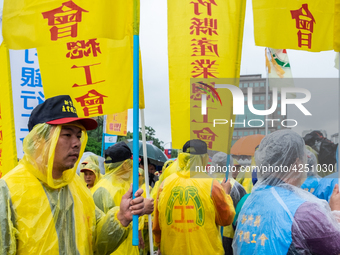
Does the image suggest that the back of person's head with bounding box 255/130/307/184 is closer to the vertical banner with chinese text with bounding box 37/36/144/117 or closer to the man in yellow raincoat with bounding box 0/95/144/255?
the man in yellow raincoat with bounding box 0/95/144/255

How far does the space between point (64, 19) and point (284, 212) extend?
7.99 feet

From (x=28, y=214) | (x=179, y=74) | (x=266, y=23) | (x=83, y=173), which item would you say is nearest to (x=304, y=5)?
(x=266, y=23)

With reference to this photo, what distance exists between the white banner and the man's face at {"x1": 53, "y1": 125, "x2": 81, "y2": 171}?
222cm

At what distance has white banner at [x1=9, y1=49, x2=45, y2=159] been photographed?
4.45 meters

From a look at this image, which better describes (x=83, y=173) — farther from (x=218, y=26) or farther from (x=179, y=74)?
(x=218, y=26)

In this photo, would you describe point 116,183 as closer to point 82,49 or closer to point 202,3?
point 82,49

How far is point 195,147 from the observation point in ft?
13.8

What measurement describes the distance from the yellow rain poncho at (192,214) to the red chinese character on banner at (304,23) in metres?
1.92

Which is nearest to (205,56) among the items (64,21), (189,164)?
(189,164)

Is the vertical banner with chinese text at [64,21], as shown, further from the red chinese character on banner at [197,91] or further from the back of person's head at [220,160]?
the back of person's head at [220,160]

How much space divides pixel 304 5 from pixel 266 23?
0.49 metres

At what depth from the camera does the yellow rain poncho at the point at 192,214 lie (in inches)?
157

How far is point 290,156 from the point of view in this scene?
2467 mm

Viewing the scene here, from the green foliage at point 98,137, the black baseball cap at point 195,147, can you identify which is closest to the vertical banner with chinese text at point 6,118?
the black baseball cap at point 195,147
